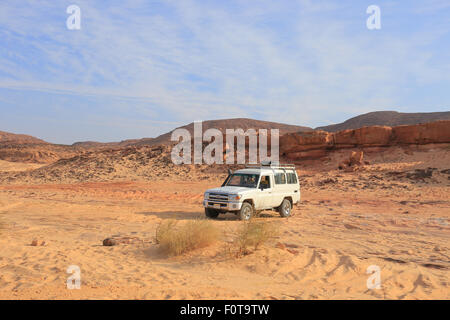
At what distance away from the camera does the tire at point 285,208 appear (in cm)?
1380

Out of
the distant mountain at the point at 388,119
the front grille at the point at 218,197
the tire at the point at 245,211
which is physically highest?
the distant mountain at the point at 388,119

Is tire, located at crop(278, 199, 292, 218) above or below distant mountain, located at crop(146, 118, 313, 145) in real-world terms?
below

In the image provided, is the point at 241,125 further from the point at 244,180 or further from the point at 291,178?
the point at 244,180

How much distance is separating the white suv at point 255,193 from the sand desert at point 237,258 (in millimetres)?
534

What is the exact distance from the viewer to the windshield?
13.1 m

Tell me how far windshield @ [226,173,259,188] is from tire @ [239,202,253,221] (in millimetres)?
775

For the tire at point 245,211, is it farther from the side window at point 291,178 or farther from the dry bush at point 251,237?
the dry bush at point 251,237

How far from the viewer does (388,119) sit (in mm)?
92750

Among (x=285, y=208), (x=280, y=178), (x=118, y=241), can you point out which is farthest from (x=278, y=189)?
(x=118, y=241)

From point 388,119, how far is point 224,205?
9114 cm

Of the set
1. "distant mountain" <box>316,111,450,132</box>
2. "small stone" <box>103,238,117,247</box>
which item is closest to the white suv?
"small stone" <box>103,238,117,247</box>

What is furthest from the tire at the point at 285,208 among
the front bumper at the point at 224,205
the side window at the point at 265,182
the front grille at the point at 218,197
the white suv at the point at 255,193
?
the front grille at the point at 218,197

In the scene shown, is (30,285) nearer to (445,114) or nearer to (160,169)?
(160,169)

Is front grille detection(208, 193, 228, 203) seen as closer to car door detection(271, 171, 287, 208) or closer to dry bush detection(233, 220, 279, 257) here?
car door detection(271, 171, 287, 208)
